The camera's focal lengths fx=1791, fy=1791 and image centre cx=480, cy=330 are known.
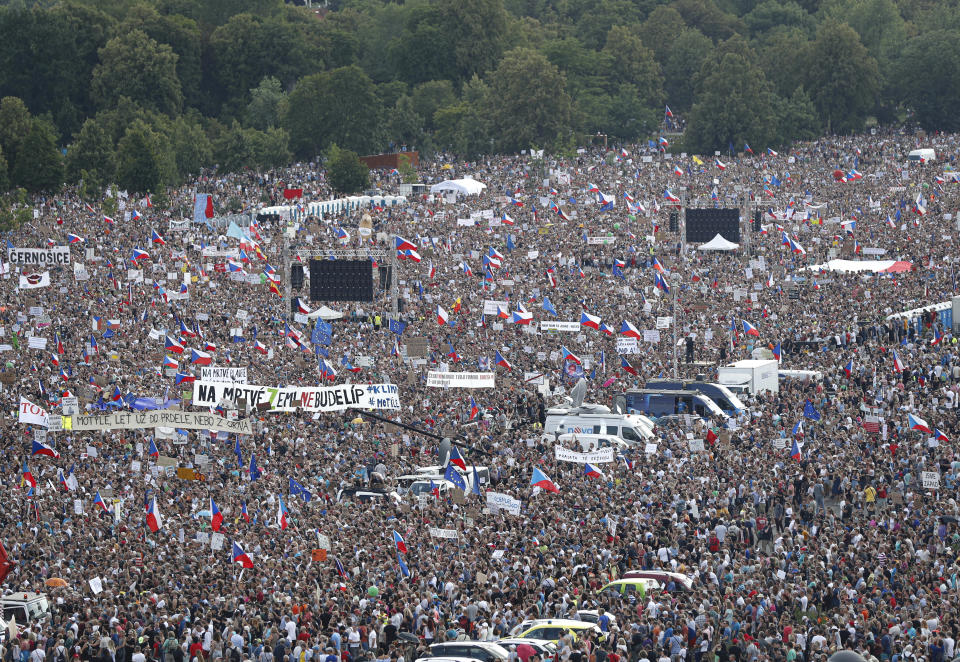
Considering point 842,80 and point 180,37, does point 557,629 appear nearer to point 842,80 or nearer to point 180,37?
point 842,80

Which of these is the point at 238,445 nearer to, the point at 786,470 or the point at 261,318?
the point at 786,470

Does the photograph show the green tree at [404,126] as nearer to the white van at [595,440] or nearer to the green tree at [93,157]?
the green tree at [93,157]

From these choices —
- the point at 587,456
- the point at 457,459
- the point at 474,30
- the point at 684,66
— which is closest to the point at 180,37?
the point at 474,30

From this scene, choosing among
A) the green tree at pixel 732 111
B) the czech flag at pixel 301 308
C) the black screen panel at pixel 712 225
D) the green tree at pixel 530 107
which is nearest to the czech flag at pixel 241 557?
the czech flag at pixel 301 308

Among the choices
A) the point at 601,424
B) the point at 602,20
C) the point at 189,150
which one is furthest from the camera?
the point at 602,20

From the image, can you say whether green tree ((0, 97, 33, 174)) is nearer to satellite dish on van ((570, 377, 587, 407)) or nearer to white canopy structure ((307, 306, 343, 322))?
white canopy structure ((307, 306, 343, 322))
